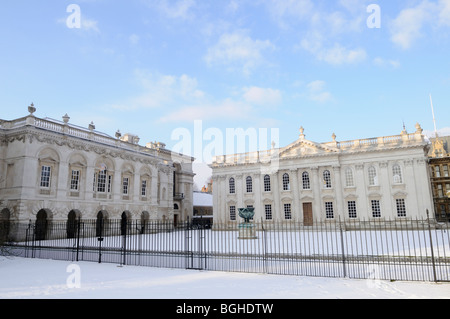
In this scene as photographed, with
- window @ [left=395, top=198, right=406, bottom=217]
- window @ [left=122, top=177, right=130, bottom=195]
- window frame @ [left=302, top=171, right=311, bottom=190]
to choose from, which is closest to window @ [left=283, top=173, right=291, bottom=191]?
window frame @ [left=302, top=171, right=311, bottom=190]

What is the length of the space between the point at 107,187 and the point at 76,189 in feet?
12.2

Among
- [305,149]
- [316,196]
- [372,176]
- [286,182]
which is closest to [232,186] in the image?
[286,182]

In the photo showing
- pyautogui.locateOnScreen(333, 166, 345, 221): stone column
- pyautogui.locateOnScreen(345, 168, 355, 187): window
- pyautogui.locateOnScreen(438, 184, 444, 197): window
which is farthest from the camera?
pyautogui.locateOnScreen(438, 184, 444, 197): window

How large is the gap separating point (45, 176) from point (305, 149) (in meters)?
31.7

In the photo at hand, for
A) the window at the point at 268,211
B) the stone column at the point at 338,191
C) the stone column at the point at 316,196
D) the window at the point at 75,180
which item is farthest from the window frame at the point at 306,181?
the window at the point at 75,180

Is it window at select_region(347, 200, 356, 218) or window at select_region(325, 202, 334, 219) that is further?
window at select_region(325, 202, 334, 219)

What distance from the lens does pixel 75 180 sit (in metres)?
30.7

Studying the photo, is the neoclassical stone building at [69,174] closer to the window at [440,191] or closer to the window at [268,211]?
the window at [268,211]

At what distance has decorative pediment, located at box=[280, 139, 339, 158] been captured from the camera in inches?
1674

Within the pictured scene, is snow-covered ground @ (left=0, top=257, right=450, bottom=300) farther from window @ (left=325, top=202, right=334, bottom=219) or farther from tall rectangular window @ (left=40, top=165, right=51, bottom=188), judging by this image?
window @ (left=325, top=202, right=334, bottom=219)

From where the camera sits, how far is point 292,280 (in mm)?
9961

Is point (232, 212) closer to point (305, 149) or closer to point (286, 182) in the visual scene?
point (286, 182)
